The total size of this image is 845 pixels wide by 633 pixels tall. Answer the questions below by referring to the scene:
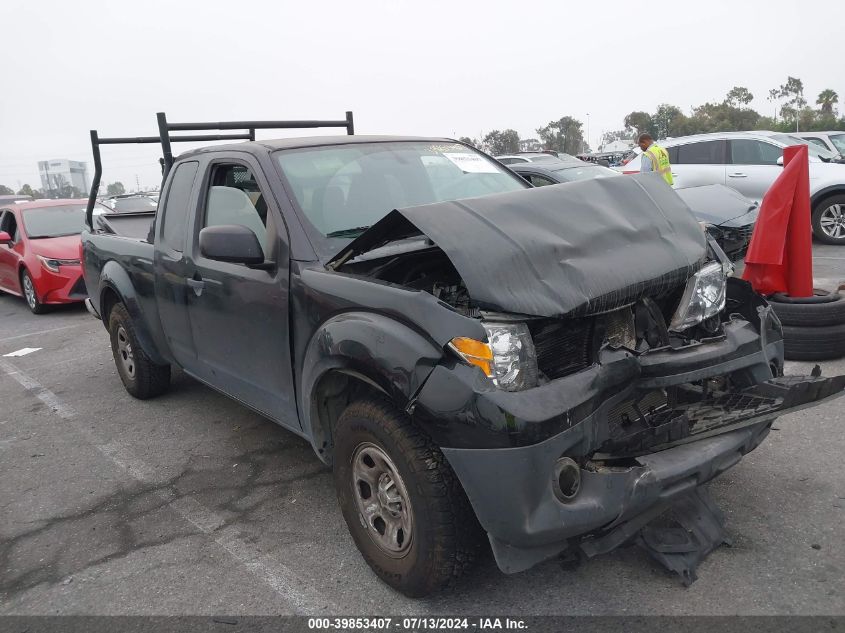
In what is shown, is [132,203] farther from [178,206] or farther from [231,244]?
[231,244]

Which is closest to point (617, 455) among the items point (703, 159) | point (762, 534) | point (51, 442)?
point (762, 534)

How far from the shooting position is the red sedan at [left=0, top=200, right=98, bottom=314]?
378 inches

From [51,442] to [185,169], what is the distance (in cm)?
220

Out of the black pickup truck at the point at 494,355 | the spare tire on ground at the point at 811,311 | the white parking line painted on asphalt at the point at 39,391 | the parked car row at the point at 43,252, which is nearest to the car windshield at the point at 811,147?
the spare tire on ground at the point at 811,311

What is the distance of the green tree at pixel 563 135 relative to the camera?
90.3m

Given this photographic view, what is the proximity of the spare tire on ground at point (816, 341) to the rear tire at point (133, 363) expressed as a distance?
4.68m

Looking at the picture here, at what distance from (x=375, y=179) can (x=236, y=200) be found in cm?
80

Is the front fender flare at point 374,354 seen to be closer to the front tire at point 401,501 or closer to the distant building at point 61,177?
the front tire at point 401,501

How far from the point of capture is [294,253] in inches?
129

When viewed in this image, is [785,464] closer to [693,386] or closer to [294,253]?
[693,386]

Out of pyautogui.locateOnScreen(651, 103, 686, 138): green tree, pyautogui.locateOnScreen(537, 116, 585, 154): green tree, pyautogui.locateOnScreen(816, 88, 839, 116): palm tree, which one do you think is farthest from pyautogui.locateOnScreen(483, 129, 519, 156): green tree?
pyautogui.locateOnScreen(816, 88, 839, 116): palm tree

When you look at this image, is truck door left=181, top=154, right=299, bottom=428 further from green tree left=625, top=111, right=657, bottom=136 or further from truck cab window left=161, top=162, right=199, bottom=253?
green tree left=625, top=111, right=657, bottom=136

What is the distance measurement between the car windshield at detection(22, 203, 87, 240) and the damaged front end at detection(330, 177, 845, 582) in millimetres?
8793

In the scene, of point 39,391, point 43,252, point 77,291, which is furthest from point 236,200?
point 43,252
